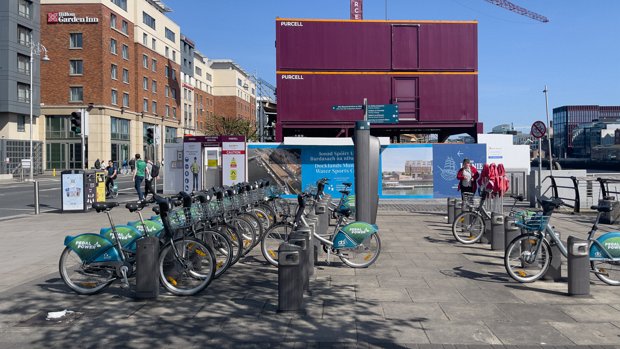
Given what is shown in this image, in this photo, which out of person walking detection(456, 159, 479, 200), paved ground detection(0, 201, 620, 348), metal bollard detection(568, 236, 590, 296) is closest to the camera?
paved ground detection(0, 201, 620, 348)

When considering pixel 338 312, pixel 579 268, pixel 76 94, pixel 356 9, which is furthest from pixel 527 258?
pixel 76 94

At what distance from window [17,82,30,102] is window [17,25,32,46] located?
3.61m

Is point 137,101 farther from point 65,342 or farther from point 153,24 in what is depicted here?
point 65,342

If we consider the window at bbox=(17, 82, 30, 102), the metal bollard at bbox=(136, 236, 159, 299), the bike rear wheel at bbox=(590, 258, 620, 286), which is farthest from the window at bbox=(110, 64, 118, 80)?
the bike rear wheel at bbox=(590, 258, 620, 286)

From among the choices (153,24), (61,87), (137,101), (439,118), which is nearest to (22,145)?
(61,87)

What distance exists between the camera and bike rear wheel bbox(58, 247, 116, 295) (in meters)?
6.46

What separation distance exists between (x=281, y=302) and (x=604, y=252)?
4146 millimetres

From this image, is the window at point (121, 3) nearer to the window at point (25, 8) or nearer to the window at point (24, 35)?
the window at point (25, 8)

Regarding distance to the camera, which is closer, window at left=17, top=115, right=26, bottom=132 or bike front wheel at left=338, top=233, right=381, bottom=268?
bike front wheel at left=338, top=233, right=381, bottom=268

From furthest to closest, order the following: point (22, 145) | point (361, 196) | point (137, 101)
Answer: point (137, 101), point (22, 145), point (361, 196)

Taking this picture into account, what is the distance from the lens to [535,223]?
23.1ft

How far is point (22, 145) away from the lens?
4719 centimetres

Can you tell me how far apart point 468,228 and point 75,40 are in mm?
49408

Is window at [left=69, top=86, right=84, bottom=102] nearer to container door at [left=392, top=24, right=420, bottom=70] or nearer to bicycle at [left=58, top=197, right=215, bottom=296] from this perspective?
container door at [left=392, top=24, right=420, bottom=70]
